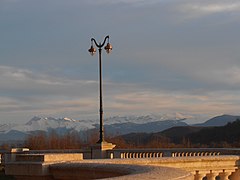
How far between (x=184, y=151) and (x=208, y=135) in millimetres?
90077

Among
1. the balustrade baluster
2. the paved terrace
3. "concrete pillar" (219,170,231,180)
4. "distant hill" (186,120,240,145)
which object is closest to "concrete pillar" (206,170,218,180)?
the paved terrace

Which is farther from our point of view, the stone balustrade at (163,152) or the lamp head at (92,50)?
the lamp head at (92,50)

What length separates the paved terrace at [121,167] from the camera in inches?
371

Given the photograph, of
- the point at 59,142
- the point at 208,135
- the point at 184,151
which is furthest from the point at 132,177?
the point at 208,135

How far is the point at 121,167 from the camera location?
420 inches

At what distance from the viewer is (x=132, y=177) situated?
27.1 feet

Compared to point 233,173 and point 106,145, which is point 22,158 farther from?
point 106,145

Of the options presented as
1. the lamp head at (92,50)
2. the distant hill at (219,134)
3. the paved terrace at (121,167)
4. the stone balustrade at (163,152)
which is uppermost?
the lamp head at (92,50)

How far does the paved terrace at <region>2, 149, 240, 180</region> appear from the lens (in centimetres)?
942

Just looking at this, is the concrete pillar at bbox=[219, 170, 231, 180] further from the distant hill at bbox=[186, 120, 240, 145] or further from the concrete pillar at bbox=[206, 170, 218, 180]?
the distant hill at bbox=[186, 120, 240, 145]

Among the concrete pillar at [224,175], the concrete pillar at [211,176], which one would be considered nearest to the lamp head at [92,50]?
the concrete pillar at [224,175]

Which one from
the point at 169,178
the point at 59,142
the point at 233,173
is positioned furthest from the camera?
the point at 59,142

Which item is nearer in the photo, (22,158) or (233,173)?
(22,158)

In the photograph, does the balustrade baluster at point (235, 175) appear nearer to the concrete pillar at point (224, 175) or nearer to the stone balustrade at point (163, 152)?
the concrete pillar at point (224, 175)
